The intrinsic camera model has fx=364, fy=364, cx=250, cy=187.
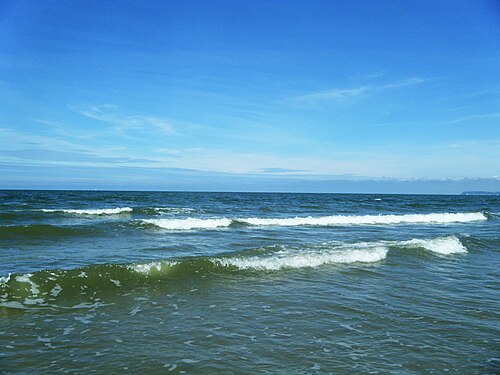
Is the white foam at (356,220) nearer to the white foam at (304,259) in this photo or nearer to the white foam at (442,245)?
the white foam at (442,245)

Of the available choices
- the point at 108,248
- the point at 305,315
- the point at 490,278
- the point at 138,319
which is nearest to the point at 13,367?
the point at 138,319

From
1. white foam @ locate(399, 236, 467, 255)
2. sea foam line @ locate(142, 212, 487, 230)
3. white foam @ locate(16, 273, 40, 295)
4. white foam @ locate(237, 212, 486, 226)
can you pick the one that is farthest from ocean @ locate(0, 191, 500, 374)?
white foam @ locate(237, 212, 486, 226)

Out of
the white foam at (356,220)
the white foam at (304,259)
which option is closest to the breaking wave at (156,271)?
the white foam at (304,259)

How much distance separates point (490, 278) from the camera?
10.6 m

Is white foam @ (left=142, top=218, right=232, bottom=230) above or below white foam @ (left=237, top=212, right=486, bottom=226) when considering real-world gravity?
above

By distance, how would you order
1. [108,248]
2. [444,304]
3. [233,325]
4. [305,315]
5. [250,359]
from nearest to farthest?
[250,359], [233,325], [305,315], [444,304], [108,248]

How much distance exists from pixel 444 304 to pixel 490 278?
3651 mm

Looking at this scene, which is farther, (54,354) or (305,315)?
(305,315)

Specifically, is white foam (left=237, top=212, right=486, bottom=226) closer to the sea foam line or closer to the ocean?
the sea foam line

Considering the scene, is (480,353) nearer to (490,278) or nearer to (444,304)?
(444,304)

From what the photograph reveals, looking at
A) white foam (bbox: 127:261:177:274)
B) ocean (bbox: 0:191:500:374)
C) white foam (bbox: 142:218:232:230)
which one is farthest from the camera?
white foam (bbox: 142:218:232:230)

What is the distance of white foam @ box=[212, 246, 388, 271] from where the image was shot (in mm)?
11282

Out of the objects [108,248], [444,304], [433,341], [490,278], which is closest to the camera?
[433,341]

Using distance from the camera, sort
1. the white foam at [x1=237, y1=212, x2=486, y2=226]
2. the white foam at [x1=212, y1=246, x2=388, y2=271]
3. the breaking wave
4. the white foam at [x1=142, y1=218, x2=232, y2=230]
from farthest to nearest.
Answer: the white foam at [x1=237, y1=212, x2=486, y2=226], the white foam at [x1=142, y1=218, x2=232, y2=230], the white foam at [x1=212, y1=246, x2=388, y2=271], the breaking wave
